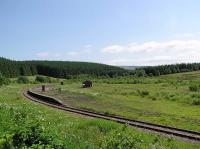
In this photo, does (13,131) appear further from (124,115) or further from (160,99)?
(160,99)

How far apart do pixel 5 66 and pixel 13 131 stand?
189 m

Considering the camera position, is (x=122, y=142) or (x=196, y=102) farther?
(x=196, y=102)

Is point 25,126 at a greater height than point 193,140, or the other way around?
point 25,126

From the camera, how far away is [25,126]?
1373cm

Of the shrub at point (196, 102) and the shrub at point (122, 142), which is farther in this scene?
the shrub at point (196, 102)

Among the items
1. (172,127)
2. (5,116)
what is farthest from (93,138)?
Answer: (172,127)

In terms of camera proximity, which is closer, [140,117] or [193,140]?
[193,140]

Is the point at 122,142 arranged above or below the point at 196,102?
above

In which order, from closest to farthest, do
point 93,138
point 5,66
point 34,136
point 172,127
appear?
point 34,136, point 93,138, point 172,127, point 5,66

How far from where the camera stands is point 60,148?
12.4 metres

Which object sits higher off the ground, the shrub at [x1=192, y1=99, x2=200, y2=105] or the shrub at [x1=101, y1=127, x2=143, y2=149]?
the shrub at [x1=101, y1=127, x2=143, y2=149]

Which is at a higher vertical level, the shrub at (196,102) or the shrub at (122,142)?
the shrub at (122,142)

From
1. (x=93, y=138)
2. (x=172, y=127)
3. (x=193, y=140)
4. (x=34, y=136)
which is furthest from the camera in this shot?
(x=172, y=127)

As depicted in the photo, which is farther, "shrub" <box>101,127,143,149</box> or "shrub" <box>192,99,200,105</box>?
"shrub" <box>192,99,200,105</box>
